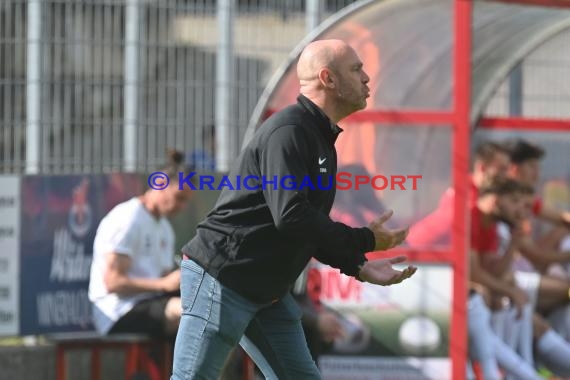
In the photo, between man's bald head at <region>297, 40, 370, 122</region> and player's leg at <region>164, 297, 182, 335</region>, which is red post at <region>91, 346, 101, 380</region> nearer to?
player's leg at <region>164, 297, 182, 335</region>

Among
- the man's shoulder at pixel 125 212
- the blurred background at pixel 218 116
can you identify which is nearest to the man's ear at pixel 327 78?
the blurred background at pixel 218 116

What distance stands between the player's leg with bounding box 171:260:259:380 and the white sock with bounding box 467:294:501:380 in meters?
4.09

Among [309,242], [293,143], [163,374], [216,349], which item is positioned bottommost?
[163,374]

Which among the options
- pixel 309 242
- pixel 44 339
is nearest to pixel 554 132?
pixel 44 339

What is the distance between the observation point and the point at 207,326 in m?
4.92

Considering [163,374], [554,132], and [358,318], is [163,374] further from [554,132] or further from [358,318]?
[554,132]

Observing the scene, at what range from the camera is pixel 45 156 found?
912 centimetres

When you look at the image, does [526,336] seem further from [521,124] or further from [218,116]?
[218,116]

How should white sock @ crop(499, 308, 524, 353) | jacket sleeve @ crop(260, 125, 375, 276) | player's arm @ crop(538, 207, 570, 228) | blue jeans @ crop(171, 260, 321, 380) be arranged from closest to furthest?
jacket sleeve @ crop(260, 125, 375, 276)
blue jeans @ crop(171, 260, 321, 380)
white sock @ crop(499, 308, 524, 353)
player's arm @ crop(538, 207, 570, 228)

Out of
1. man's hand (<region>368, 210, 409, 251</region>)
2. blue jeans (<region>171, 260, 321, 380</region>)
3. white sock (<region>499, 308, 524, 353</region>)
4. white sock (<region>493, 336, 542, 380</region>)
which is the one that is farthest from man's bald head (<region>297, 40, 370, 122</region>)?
white sock (<region>499, 308, 524, 353</region>)

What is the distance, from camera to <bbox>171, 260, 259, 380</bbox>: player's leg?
4918mm

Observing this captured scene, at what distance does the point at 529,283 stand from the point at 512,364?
2.04ft

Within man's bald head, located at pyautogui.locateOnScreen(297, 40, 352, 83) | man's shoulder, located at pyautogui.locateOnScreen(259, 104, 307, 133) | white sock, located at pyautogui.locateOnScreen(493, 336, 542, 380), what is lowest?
white sock, located at pyautogui.locateOnScreen(493, 336, 542, 380)

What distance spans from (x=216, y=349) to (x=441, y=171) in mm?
3850
